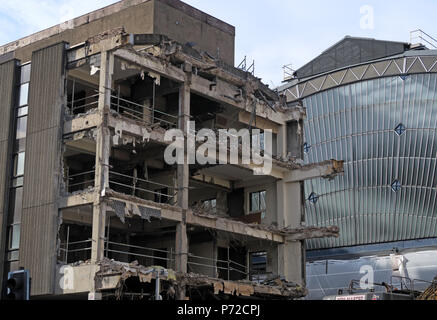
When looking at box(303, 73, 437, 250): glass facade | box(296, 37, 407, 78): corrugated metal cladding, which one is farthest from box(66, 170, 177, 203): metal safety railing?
box(296, 37, 407, 78): corrugated metal cladding

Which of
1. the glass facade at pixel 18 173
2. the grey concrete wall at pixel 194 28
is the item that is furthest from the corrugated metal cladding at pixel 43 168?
the grey concrete wall at pixel 194 28

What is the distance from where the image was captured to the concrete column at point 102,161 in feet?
113

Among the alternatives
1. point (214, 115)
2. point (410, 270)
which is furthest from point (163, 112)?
point (410, 270)

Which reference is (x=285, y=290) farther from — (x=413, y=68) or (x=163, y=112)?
(x=413, y=68)

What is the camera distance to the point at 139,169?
1684 inches

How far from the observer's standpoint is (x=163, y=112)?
4294cm

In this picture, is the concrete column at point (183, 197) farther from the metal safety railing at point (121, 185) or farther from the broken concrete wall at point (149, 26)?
the broken concrete wall at point (149, 26)

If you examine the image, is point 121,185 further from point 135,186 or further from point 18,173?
point 18,173

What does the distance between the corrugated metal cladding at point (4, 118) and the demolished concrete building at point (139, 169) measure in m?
0.08

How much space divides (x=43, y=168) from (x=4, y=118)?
4881mm

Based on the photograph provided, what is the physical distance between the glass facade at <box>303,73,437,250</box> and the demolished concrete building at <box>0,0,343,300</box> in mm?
18171

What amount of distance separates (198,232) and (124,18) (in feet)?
44.7

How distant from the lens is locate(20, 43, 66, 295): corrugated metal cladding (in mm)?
36031

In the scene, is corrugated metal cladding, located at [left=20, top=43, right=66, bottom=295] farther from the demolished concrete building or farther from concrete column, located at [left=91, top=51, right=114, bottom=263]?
concrete column, located at [left=91, top=51, right=114, bottom=263]
